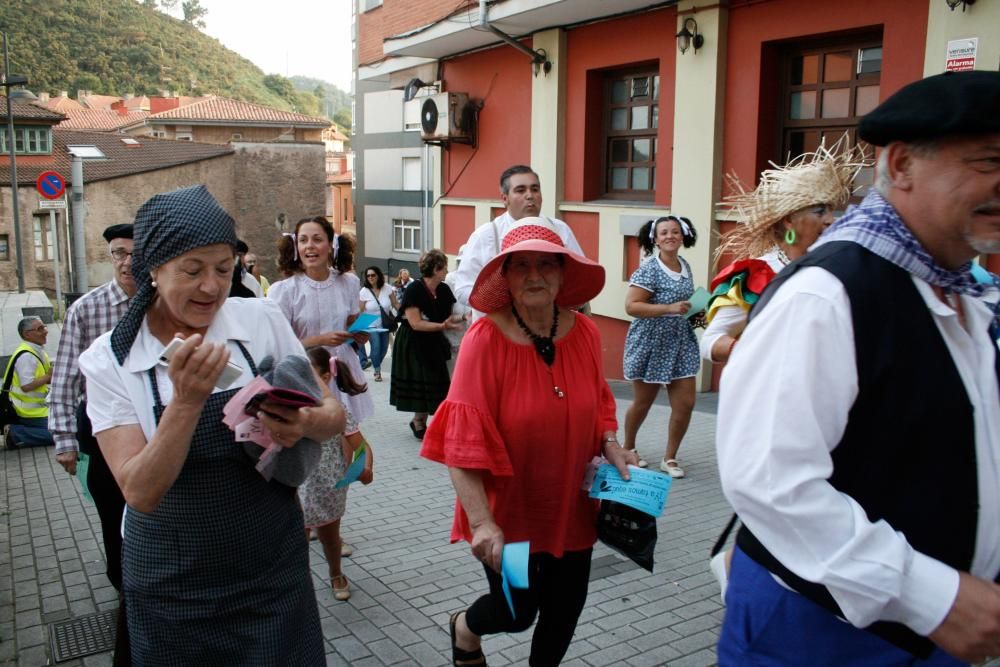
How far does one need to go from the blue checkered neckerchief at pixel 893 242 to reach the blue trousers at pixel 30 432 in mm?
8630

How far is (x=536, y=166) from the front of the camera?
13.9 metres

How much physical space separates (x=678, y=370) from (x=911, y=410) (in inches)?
197

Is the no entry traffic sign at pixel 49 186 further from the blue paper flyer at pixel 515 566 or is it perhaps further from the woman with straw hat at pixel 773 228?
the blue paper flyer at pixel 515 566

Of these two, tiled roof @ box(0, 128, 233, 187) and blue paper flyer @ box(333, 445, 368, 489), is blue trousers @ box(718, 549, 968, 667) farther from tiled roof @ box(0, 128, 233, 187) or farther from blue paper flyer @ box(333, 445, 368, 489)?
tiled roof @ box(0, 128, 233, 187)

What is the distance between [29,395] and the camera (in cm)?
865

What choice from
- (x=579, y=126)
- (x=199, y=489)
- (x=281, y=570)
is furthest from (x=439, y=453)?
(x=579, y=126)

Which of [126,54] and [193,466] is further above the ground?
[126,54]

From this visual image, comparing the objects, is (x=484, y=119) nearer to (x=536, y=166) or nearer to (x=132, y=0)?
(x=536, y=166)

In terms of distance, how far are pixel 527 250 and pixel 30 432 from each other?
7.40 metres

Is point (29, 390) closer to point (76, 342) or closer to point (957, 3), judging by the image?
point (76, 342)

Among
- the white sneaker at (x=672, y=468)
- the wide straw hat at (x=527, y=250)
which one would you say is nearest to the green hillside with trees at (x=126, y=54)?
the white sneaker at (x=672, y=468)

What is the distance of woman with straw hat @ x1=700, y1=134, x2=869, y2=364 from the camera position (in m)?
3.82

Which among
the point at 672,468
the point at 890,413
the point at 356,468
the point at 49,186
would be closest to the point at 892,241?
the point at 890,413

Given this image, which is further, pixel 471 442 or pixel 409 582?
pixel 409 582
